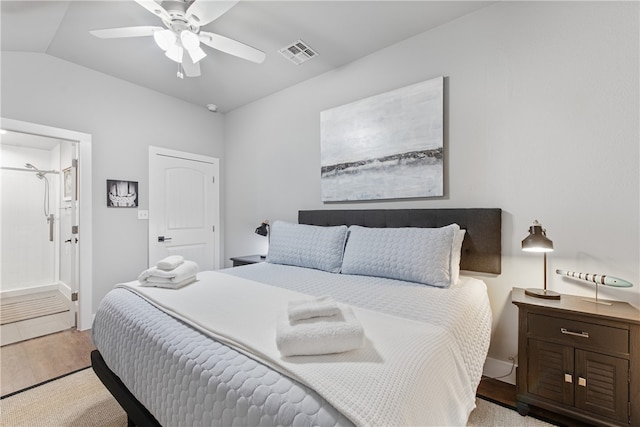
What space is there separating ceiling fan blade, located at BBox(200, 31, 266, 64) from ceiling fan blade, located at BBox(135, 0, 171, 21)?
0.77 ft

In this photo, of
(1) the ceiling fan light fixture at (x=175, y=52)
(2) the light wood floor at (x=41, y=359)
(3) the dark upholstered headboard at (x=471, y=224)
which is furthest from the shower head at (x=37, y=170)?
(3) the dark upholstered headboard at (x=471, y=224)

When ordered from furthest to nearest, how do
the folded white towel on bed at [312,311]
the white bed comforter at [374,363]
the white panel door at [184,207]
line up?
the white panel door at [184,207], the folded white towel on bed at [312,311], the white bed comforter at [374,363]

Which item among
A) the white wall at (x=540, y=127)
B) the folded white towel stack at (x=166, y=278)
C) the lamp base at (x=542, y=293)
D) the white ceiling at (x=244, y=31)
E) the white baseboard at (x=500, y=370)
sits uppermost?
the white ceiling at (x=244, y=31)

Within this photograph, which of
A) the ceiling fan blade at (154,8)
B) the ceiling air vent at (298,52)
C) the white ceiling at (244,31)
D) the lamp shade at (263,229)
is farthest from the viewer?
the lamp shade at (263,229)

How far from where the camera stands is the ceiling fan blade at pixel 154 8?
171 cm

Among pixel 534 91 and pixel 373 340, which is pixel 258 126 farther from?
pixel 373 340

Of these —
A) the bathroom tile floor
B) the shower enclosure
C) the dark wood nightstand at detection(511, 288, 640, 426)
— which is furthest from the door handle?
the shower enclosure

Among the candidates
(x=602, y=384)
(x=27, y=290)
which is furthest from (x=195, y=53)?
(x=27, y=290)

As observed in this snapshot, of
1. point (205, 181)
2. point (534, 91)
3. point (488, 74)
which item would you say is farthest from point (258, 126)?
point (534, 91)

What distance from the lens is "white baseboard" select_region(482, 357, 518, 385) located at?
2082 millimetres

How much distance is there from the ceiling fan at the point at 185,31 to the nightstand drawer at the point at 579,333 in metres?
2.61

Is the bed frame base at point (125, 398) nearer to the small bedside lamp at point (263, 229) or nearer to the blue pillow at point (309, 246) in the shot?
the blue pillow at point (309, 246)

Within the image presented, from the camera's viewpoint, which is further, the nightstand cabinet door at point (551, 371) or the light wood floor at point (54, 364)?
the light wood floor at point (54, 364)

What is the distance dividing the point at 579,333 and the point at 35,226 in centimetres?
660
